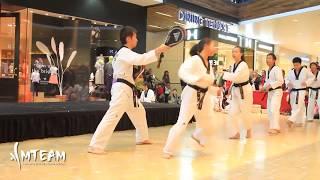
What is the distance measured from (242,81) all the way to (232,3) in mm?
8910

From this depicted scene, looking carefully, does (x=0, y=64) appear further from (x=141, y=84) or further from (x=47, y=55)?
(x=141, y=84)

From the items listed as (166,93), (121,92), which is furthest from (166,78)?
(121,92)

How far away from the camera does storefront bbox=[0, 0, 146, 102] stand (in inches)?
353

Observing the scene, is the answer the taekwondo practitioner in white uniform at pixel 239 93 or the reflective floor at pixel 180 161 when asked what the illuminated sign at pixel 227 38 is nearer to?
the taekwondo practitioner in white uniform at pixel 239 93

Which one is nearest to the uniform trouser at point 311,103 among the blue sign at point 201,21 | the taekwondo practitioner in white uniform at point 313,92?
the taekwondo practitioner in white uniform at point 313,92

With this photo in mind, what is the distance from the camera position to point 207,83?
12.9 ft

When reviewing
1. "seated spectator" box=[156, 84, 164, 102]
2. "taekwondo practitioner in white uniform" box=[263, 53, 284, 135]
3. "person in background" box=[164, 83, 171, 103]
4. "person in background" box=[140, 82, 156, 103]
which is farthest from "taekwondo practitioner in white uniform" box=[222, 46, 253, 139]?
"person in background" box=[164, 83, 171, 103]

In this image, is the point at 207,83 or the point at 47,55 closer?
the point at 207,83

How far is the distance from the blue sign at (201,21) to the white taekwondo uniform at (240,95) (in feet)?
22.2

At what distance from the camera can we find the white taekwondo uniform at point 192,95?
381 cm

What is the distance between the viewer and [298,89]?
771cm

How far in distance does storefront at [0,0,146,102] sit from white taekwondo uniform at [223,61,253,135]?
558cm

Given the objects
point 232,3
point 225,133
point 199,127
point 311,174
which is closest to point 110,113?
point 199,127

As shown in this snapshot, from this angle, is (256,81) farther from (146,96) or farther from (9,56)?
(9,56)
